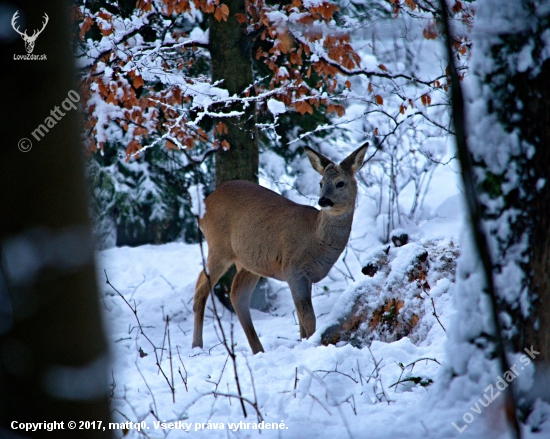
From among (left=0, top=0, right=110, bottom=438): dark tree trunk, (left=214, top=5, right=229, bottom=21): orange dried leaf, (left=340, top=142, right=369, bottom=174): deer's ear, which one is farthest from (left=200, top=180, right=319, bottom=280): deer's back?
(left=0, top=0, right=110, bottom=438): dark tree trunk

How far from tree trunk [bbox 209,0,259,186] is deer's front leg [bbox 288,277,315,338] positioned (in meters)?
2.06

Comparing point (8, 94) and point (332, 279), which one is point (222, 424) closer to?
point (8, 94)

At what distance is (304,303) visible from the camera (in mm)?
5641

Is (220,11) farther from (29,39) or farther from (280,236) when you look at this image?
(29,39)

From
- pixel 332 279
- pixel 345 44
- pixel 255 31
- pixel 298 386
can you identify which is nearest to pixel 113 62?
pixel 255 31

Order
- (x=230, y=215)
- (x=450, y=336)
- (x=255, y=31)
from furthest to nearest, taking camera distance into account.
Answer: (x=255, y=31) → (x=230, y=215) → (x=450, y=336)

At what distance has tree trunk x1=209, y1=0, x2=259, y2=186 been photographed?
7.05 meters

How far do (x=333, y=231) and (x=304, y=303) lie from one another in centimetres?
80

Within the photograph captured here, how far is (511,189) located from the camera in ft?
7.88

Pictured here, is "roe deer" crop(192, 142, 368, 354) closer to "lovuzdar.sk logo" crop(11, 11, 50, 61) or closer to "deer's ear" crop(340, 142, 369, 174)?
"deer's ear" crop(340, 142, 369, 174)

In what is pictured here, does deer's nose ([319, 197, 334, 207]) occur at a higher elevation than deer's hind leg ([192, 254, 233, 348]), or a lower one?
higher

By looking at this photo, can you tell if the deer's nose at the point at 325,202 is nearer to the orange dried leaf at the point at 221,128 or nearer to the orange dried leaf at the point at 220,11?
the orange dried leaf at the point at 221,128

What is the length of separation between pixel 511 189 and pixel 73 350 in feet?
6.05

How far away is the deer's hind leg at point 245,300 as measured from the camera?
5957 millimetres
